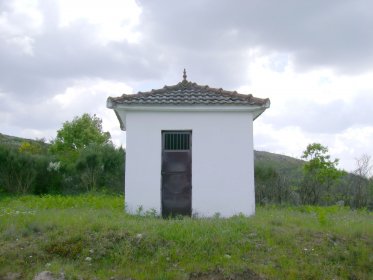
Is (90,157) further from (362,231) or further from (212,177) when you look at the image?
(362,231)

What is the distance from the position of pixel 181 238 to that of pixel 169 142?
4.09 meters

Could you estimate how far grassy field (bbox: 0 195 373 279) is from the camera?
27.0ft

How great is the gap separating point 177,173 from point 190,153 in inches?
24.3

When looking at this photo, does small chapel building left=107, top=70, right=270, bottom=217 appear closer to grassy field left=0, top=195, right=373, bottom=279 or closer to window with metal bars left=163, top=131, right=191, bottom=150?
window with metal bars left=163, top=131, right=191, bottom=150

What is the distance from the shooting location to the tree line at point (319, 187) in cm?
1839

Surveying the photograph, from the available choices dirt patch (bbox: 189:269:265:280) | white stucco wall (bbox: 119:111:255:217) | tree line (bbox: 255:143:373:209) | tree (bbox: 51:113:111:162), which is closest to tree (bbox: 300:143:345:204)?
tree line (bbox: 255:143:373:209)

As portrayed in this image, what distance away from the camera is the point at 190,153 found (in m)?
12.7

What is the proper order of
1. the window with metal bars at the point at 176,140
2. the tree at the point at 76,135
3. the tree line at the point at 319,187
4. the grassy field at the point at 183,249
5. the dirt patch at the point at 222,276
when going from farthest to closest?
the tree at the point at 76,135 < the tree line at the point at 319,187 < the window with metal bars at the point at 176,140 < the grassy field at the point at 183,249 < the dirt patch at the point at 222,276

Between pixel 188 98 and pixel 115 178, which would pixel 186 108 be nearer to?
pixel 188 98

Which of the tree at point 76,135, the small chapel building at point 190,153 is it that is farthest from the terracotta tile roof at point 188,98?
the tree at point 76,135

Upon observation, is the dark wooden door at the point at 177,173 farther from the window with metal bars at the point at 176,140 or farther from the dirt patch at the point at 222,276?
the dirt patch at the point at 222,276

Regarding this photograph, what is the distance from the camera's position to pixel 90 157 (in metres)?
22.2

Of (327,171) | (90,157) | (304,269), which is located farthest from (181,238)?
(90,157)

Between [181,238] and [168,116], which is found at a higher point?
[168,116]
